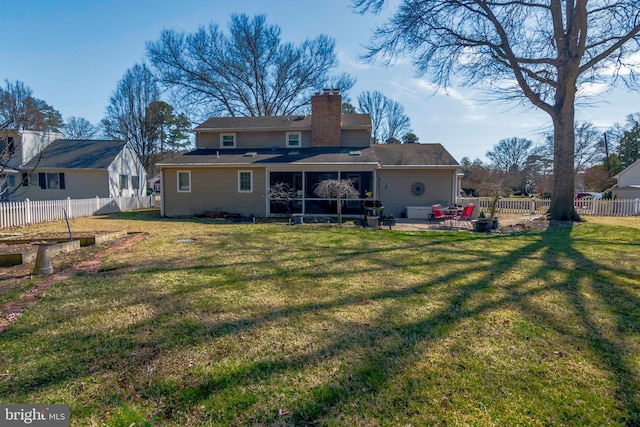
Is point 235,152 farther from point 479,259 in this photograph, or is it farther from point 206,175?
point 479,259

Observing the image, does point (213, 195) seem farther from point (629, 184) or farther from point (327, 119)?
point (629, 184)

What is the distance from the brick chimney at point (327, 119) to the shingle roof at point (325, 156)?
58cm

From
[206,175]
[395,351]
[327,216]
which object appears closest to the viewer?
[395,351]

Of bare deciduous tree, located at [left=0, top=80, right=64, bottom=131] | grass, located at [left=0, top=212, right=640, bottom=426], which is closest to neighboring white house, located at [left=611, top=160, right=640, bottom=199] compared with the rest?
grass, located at [left=0, top=212, right=640, bottom=426]

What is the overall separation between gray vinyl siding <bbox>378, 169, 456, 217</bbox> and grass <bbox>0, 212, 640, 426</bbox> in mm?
10867

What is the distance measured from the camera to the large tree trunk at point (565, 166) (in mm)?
13391

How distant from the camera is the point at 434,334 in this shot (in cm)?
322

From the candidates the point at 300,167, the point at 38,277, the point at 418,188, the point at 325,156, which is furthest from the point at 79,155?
the point at 418,188

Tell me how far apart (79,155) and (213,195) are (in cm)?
1386

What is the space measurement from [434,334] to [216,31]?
98.4ft

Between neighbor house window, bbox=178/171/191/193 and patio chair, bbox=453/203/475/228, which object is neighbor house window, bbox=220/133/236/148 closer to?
neighbor house window, bbox=178/171/191/193

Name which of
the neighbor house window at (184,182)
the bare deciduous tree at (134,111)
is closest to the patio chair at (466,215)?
the neighbor house window at (184,182)

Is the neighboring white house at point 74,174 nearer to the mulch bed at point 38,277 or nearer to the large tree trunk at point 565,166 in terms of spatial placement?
the mulch bed at point 38,277

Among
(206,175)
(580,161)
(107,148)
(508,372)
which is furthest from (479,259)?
(580,161)
